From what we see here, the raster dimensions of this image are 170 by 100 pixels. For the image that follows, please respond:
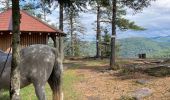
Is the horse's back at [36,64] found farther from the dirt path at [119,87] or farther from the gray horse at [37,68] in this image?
the dirt path at [119,87]

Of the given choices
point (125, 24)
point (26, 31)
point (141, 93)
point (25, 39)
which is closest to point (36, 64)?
point (141, 93)

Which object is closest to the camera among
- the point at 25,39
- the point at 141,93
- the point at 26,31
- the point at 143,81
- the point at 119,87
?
the point at 141,93

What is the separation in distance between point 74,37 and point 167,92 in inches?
2240

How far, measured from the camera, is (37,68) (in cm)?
987

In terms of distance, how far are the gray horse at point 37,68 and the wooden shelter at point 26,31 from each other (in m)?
16.3

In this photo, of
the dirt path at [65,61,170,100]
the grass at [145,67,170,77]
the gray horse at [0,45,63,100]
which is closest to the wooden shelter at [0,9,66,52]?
the dirt path at [65,61,170,100]

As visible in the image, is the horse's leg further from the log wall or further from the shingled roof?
the log wall

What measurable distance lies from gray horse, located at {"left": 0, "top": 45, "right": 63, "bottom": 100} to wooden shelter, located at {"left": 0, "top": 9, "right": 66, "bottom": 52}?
16310 millimetres

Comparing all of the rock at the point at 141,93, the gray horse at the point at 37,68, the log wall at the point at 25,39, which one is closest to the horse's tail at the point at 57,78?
the gray horse at the point at 37,68

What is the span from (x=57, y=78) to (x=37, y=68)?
0.63 metres

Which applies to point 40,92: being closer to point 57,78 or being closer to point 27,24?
point 57,78

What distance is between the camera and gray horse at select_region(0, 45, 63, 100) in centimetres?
980

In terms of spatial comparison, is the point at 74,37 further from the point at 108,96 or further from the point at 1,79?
the point at 1,79

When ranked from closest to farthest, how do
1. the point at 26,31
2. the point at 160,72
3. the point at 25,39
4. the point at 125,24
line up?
the point at 160,72 → the point at 26,31 → the point at 25,39 → the point at 125,24
